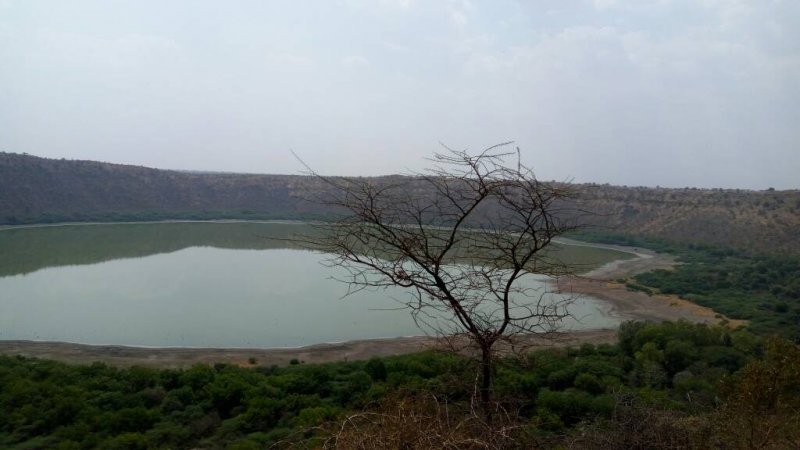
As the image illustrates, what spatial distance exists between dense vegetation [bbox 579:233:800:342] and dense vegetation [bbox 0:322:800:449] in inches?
228

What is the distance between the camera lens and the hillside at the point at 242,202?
1577 inches

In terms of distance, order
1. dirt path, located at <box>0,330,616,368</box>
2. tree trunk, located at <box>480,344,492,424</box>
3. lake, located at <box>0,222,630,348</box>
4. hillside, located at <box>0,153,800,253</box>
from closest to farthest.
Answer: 1. tree trunk, located at <box>480,344,492,424</box>
2. dirt path, located at <box>0,330,616,368</box>
3. lake, located at <box>0,222,630,348</box>
4. hillside, located at <box>0,153,800,253</box>

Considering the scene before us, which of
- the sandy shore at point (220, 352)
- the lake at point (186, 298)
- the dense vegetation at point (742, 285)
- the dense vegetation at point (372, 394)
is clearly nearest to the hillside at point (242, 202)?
the dense vegetation at point (742, 285)

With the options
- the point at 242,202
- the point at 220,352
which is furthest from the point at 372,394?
the point at 242,202

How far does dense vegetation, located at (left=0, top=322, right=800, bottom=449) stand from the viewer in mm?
6699

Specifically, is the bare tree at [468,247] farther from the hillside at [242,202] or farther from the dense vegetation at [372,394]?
the hillside at [242,202]

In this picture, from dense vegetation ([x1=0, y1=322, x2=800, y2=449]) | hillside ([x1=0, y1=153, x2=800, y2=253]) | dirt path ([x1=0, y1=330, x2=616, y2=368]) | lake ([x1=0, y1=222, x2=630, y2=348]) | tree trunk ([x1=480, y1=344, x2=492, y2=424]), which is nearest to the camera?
tree trunk ([x1=480, y1=344, x2=492, y2=424])

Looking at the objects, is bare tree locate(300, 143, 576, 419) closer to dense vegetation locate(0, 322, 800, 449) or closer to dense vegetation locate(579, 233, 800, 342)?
dense vegetation locate(0, 322, 800, 449)

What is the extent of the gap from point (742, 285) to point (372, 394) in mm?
22231

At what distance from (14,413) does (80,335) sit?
6.92 meters

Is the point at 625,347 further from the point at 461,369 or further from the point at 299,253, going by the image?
the point at 299,253

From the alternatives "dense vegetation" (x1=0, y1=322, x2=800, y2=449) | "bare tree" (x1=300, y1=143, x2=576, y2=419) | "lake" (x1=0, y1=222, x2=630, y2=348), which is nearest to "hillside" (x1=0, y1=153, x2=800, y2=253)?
"lake" (x1=0, y1=222, x2=630, y2=348)

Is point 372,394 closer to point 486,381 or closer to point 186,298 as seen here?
point 486,381

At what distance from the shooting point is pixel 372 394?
9641 mm
